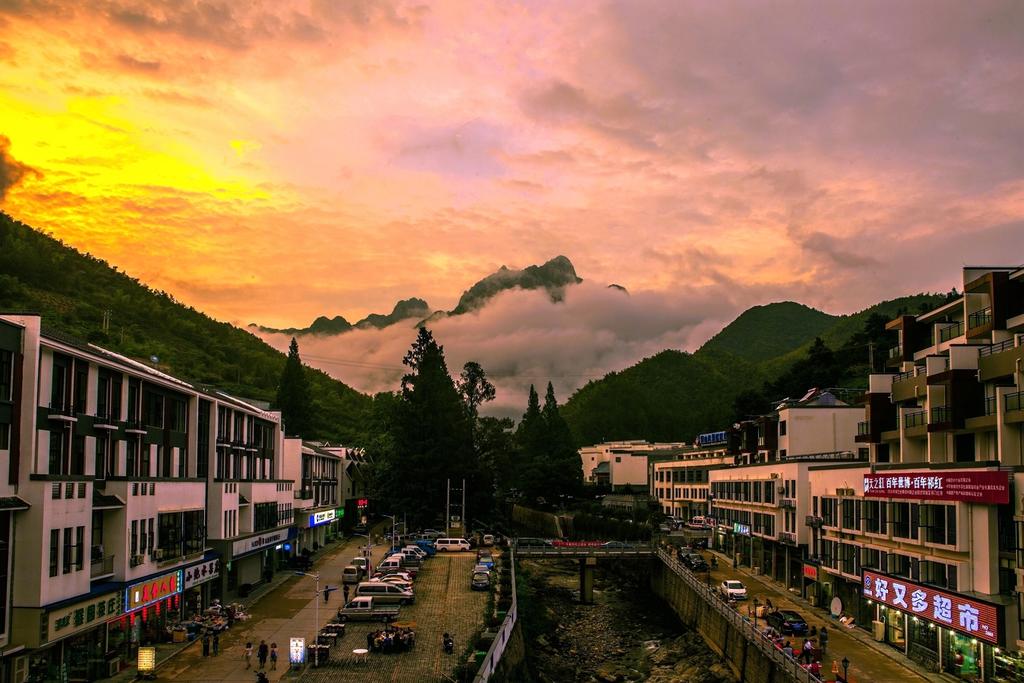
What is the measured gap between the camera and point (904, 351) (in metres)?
58.7

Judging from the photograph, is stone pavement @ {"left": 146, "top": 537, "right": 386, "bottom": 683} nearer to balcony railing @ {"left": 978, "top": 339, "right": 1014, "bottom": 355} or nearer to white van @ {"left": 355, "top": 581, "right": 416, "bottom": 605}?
white van @ {"left": 355, "top": 581, "right": 416, "bottom": 605}

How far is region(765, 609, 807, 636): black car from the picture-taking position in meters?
52.1

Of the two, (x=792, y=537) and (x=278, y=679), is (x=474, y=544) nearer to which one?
(x=792, y=537)

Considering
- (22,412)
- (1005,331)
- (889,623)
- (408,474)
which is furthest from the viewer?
(408,474)

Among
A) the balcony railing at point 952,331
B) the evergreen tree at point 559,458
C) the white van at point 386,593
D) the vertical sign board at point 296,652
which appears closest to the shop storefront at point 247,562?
the white van at point 386,593

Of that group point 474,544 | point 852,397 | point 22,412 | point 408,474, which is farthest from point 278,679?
point 852,397

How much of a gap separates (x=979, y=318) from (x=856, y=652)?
19.0 m

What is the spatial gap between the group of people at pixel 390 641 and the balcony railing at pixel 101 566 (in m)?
13.7

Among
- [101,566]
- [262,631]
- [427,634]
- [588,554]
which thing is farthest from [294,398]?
[101,566]

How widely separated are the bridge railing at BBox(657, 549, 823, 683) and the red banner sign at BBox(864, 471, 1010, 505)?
35.0 ft

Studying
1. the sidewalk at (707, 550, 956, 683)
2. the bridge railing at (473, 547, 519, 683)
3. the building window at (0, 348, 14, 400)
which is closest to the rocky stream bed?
the bridge railing at (473, 547, 519, 683)

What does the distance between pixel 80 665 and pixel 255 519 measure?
30205 mm

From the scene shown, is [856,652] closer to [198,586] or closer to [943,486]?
[943,486]

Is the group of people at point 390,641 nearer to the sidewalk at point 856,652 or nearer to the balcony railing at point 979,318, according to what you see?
the sidewalk at point 856,652
